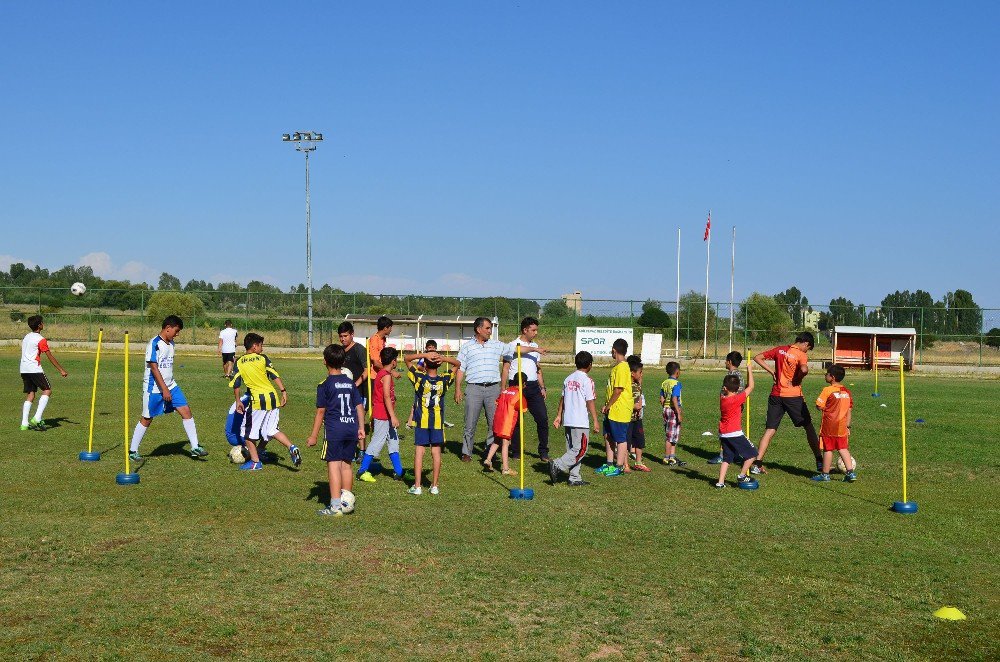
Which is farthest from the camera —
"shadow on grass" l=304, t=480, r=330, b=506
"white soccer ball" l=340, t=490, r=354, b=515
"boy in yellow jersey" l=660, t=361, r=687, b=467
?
"boy in yellow jersey" l=660, t=361, r=687, b=467

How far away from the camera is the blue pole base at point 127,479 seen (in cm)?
1117

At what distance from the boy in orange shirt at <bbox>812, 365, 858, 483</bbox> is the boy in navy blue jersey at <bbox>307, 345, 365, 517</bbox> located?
6.42 meters

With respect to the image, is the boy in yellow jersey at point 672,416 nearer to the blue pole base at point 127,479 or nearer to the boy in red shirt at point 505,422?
the boy in red shirt at point 505,422

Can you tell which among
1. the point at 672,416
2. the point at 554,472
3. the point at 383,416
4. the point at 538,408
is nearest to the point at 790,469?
the point at 672,416

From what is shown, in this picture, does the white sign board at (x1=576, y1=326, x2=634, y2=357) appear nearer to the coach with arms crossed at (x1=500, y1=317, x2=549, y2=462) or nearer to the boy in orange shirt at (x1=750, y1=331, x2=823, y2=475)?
the coach with arms crossed at (x1=500, y1=317, x2=549, y2=462)

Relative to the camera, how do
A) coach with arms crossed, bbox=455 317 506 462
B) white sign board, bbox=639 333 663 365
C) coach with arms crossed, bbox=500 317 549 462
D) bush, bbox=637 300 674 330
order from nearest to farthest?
coach with arms crossed, bbox=455 317 506 462 < coach with arms crossed, bbox=500 317 549 462 < white sign board, bbox=639 333 663 365 < bush, bbox=637 300 674 330

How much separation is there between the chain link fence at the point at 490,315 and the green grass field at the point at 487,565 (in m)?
39.2

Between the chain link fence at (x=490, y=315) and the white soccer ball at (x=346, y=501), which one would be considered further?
the chain link fence at (x=490, y=315)

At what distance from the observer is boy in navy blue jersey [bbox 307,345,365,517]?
943 cm

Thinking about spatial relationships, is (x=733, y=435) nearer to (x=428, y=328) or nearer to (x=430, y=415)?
(x=430, y=415)

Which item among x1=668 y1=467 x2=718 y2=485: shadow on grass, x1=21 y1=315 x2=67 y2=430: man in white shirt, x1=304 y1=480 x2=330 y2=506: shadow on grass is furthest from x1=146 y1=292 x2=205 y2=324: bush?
x1=668 y1=467 x2=718 y2=485: shadow on grass

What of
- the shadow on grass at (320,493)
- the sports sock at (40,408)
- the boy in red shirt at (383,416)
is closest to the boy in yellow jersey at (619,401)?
the boy in red shirt at (383,416)

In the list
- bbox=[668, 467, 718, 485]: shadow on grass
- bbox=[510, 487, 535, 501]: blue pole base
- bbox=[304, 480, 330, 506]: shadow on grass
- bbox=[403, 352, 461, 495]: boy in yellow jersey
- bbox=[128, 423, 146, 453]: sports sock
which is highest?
bbox=[403, 352, 461, 495]: boy in yellow jersey

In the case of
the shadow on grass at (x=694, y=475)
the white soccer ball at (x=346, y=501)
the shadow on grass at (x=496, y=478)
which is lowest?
the shadow on grass at (x=694, y=475)
